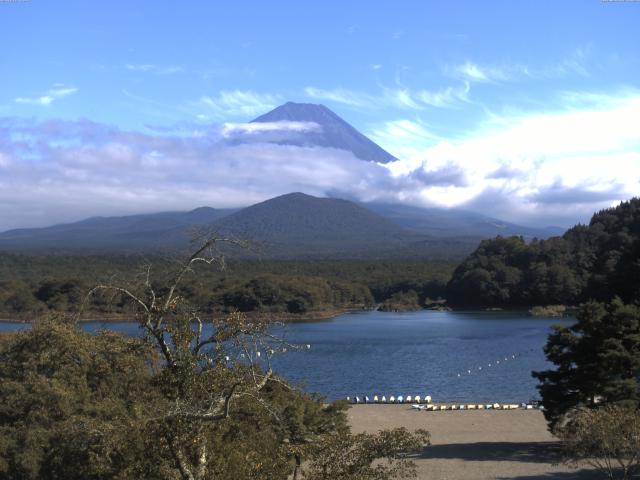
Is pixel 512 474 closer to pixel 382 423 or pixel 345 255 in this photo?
pixel 382 423

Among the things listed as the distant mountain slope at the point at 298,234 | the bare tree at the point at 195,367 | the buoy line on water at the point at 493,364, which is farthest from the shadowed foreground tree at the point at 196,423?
the distant mountain slope at the point at 298,234

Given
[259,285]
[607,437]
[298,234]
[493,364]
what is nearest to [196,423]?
[607,437]

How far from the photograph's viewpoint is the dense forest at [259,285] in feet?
159

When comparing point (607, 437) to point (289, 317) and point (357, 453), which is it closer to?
point (357, 453)

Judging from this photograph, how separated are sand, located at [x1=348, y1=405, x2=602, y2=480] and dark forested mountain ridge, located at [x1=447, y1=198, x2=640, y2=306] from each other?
34622mm

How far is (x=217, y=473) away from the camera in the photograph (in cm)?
540

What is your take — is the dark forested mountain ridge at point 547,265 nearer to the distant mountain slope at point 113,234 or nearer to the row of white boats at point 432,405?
the row of white boats at point 432,405

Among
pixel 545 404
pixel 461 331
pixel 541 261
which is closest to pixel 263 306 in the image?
pixel 461 331

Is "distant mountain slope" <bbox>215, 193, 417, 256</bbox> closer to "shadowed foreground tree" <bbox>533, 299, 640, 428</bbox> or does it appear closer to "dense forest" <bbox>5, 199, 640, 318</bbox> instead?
→ "dense forest" <bbox>5, 199, 640, 318</bbox>

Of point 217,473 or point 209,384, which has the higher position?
point 209,384

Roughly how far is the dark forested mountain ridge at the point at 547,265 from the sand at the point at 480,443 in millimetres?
34622

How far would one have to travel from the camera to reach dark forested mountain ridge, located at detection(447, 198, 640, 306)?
53.5 meters

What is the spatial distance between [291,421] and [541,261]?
50.5 m

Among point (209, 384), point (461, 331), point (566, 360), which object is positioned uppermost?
point (209, 384)
